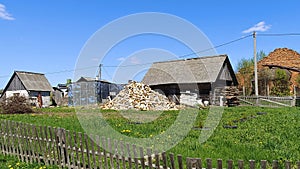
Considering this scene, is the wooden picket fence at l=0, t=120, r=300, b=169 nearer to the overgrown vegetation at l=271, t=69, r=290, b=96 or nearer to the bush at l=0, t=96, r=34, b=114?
the bush at l=0, t=96, r=34, b=114

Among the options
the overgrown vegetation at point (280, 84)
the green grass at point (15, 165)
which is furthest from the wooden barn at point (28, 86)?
the green grass at point (15, 165)

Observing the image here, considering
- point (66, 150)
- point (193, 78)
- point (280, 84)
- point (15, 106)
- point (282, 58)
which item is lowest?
point (66, 150)

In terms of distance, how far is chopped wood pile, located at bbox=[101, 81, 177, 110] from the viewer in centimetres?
2297

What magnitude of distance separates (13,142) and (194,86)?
26.7m

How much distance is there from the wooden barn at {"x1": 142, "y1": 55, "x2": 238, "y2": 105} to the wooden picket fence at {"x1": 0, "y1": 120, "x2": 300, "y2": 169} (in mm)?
22709

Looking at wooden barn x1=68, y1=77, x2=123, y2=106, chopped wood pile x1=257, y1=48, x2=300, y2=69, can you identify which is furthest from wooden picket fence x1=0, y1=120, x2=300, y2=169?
chopped wood pile x1=257, y1=48, x2=300, y2=69

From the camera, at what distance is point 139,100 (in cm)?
2348

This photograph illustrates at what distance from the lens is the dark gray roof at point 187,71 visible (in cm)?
3172

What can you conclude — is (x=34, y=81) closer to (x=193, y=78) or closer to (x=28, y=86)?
(x=28, y=86)

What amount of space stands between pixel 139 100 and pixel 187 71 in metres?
12.1

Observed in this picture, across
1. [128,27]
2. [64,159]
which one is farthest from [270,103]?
[64,159]

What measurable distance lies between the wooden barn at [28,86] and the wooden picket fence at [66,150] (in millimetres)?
32838

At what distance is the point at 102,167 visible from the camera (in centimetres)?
508

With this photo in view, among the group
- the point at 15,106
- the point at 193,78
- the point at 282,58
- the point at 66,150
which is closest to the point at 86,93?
the point at 193,78
